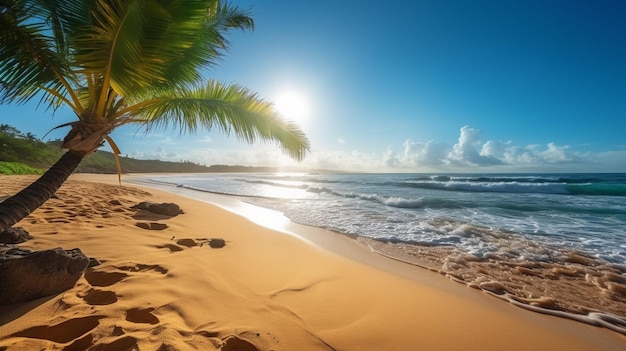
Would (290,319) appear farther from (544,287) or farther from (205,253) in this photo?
(544,287)

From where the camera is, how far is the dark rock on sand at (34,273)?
2.00 m

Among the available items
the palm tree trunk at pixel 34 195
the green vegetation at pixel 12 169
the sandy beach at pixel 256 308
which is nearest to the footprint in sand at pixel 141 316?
the sandy beach at pixel 256 308

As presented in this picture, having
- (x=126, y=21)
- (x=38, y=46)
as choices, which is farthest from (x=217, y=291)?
(x=38, y=46)

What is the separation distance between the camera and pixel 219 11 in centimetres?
508

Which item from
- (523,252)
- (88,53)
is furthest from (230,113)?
(523,252)

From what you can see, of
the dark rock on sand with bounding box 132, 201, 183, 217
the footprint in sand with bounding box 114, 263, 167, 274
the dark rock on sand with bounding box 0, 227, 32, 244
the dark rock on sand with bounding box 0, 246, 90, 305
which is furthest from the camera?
the dark rock on sand with bounding box 132, 201, 183, 217

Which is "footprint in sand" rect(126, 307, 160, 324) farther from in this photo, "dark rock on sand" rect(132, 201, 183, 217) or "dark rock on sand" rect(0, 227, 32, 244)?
"dark rock on sand" rect(132, 201, 183, 217)

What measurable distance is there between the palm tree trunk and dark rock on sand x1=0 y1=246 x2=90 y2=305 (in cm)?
30

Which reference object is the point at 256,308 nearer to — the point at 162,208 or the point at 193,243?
the point at 193,243

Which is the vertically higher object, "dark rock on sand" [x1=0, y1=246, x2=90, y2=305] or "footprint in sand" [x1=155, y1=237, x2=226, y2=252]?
"dark rock on sand" [x1=0, y1=246, x2=90, y2=305]

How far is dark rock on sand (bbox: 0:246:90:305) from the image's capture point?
6.57ft

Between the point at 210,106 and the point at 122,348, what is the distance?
3.50 meters

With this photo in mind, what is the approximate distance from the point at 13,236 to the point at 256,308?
3.27 metres

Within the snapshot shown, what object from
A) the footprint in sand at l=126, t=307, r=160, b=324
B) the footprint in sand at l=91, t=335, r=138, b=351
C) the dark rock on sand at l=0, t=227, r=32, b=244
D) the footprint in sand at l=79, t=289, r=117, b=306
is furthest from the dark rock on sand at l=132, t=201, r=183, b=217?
the footprint in sand at l=91, t=335, r=138, b=351
